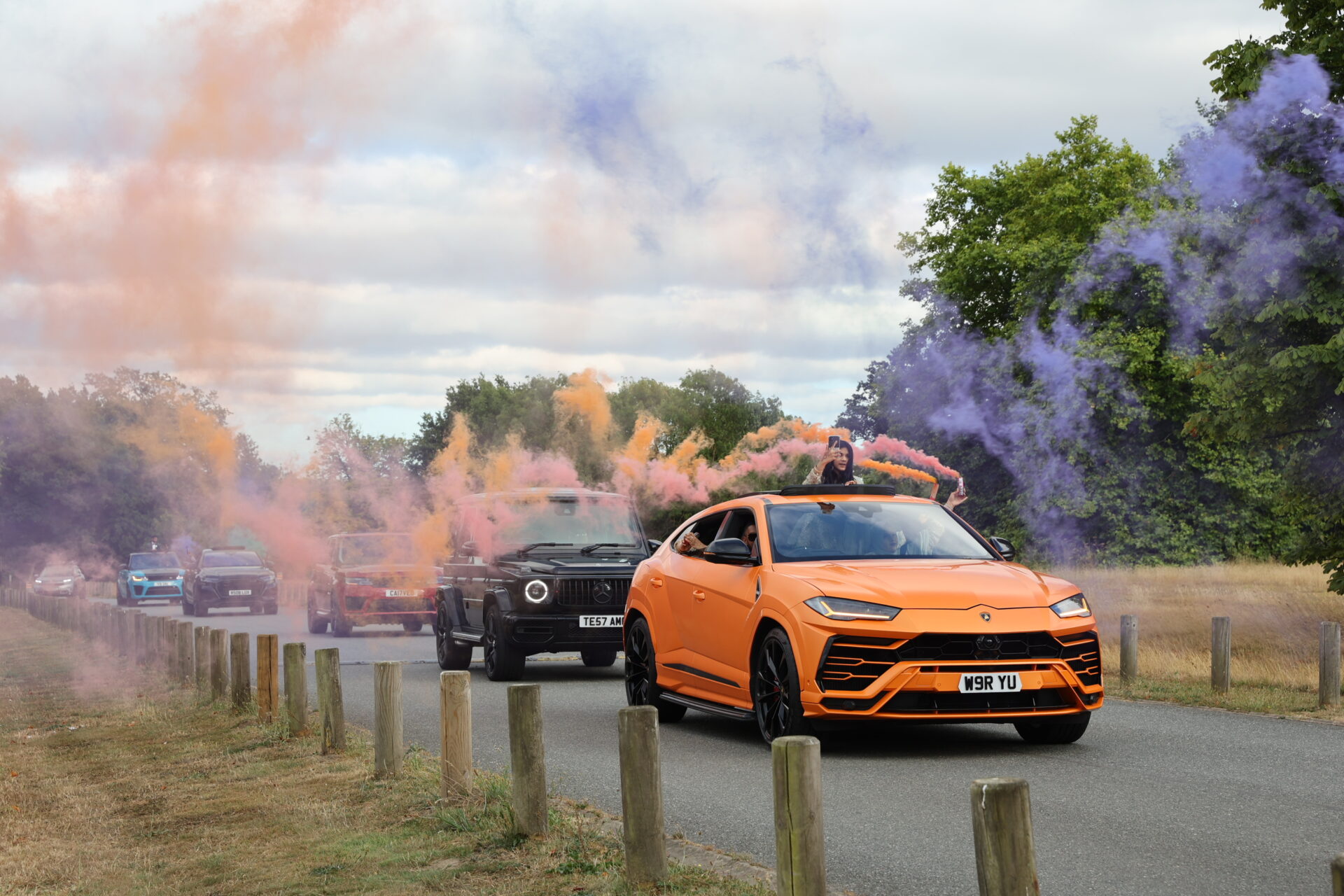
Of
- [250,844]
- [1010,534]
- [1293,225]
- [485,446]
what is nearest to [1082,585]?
[1010,534]

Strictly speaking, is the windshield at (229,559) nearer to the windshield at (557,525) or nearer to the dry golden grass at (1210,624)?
the dry golden grass at (1210,624)

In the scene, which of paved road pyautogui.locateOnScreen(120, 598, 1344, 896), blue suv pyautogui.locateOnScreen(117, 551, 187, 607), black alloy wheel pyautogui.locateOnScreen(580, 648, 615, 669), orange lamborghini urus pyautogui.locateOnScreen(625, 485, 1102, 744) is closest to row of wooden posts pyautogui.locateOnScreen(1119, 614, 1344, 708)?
paved road pyautogui.locateOnScreen(120, 598, 1344, 896)

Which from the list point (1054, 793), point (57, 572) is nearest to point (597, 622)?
point (1054, 793)

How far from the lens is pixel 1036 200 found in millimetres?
47719

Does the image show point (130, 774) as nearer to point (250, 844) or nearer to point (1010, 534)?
point (250, 844)

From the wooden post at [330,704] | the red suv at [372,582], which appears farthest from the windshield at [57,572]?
the wooden post at [330,704]

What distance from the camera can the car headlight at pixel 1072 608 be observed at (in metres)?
10.2

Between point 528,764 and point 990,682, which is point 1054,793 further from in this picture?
point 528,764

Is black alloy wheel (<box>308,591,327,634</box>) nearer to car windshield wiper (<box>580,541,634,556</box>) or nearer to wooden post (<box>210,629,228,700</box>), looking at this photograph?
car windshield wiper (<box>580,541,634,556</box>)

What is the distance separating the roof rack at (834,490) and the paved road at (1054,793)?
1921mm

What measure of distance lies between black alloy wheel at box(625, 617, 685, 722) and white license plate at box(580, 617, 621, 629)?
3.75m

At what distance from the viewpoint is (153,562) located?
4969cm

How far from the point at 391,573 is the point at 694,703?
17.1 metres

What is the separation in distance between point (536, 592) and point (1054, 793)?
9056mm
